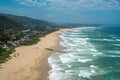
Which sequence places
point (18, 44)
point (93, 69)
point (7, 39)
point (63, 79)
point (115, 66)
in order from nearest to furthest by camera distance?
point (63, 79)
point (93, 69)
point (115, 66)
point (18, 44)
point (7, 39)

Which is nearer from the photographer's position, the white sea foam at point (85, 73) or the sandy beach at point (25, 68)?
the sandy beach at point (25, 68)

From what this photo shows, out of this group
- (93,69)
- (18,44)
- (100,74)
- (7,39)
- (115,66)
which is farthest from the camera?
(7,39)

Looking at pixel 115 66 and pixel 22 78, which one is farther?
pixel 115 66

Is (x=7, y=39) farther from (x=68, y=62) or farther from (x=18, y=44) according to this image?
(x=68, y=62)

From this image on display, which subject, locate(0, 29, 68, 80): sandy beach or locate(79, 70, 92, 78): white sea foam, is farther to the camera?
locate(79, 70, 92, 78): white sea foam

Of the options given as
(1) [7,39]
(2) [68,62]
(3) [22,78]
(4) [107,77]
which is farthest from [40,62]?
(1) [7,39]

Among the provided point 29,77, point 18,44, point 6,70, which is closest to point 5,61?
point 6,70

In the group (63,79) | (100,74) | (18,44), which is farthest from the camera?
(18,44)

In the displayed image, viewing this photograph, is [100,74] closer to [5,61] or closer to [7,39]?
[5,61]

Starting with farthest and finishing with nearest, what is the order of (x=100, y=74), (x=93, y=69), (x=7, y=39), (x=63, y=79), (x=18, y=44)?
1. (x=7, y=39)
2. (x=18, y=44)
3. (x=93, y=69)
4. (x=100, y=74)
5. (x=63, y=79)

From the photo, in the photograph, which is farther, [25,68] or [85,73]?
[25,68]
